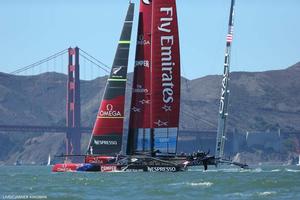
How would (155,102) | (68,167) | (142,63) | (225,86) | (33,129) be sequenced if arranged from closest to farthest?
(155,102), (142,63), (68,167), (225,86), (33,129)

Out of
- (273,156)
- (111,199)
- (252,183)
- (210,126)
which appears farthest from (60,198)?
(210,126)

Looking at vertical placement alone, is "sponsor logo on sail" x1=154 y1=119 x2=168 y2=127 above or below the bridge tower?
below

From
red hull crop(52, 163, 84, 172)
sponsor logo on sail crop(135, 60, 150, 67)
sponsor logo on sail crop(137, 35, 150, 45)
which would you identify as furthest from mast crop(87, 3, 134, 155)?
sponsor logo on sail crop(137, 35, 150, 45)

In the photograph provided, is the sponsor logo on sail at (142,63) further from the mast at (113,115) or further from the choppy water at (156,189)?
the choppy water at (156,189)

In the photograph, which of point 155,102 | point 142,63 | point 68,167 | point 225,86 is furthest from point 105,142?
point 225,86

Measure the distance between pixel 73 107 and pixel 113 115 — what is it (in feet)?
218

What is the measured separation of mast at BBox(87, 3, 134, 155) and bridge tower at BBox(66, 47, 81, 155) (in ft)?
180

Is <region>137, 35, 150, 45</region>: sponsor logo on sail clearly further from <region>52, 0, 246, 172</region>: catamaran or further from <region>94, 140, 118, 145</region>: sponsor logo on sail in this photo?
<region>94, 140, 118, 145</region>: sponsor logo on sail

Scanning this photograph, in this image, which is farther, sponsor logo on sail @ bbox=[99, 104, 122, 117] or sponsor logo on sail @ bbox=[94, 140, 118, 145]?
sponsor logo on sail @ bbox=[99, 104, 122, 117]

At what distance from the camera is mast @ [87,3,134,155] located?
46.0 m

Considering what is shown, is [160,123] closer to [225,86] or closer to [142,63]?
[142,63]

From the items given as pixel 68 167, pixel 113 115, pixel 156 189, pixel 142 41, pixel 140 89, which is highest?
pixel 142 41

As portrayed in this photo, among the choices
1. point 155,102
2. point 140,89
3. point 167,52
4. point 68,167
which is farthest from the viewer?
point 68,167

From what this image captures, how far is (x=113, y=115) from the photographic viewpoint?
151 feet
